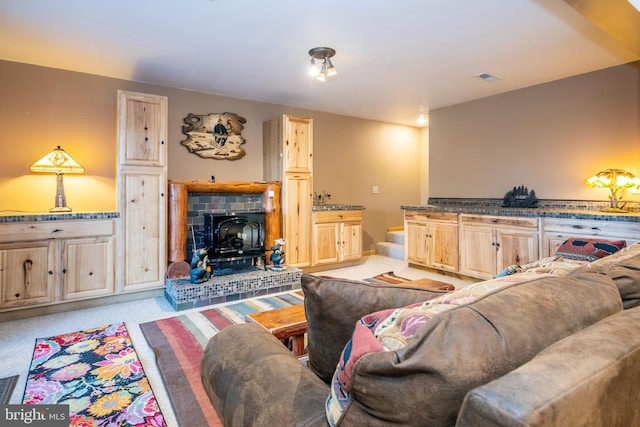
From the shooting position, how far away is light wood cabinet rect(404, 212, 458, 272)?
4605 mm

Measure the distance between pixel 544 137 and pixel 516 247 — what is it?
159cm

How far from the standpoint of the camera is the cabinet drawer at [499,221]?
384 centimetres

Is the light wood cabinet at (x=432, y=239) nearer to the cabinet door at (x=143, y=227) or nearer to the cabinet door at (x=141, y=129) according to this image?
the cabinet door at (x=143, y=227)

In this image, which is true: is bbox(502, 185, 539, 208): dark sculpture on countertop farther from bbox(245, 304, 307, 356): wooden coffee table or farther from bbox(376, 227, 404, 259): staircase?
bbox(245, 304, 307, 356): wooden coffee table

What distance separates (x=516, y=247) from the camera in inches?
155

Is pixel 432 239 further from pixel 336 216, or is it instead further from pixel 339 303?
pixel 339 303

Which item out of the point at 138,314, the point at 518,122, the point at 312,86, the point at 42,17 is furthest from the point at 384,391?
the point at 518,122

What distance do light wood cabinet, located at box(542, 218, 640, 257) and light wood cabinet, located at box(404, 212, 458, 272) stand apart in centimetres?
107

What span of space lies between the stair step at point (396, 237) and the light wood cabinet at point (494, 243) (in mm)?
1892

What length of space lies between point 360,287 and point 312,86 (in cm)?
387

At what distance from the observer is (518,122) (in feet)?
15.4

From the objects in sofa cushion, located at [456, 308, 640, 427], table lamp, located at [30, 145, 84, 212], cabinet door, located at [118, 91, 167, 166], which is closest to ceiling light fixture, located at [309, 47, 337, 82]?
cabinet door, located at [118, 91, 167, 166]

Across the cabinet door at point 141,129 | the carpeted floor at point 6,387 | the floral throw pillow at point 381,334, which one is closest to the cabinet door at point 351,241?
the cabinet door at point 141,129

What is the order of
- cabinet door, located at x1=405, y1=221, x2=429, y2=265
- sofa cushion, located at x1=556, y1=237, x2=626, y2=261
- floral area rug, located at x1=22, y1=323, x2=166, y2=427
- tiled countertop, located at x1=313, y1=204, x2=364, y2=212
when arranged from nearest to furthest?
floral area rug, located at x1=22, y1=323, x2=166, y2=427
sofa cushion, located at x1=556, y1=237, x2=626, y2=261
cabinet door, located at x1=405, y1=221, x2=429, y2=265
tiled countertop, located at x1=313, y1=204, x2=364, y2=212
